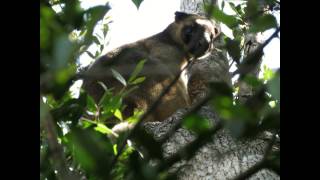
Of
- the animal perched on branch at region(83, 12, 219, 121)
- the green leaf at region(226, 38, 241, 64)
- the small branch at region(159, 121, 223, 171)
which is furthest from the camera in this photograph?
the animal perched on branch at region(83, 12, 219, 121)

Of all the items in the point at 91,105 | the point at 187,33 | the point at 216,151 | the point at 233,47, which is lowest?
the point at 187,33

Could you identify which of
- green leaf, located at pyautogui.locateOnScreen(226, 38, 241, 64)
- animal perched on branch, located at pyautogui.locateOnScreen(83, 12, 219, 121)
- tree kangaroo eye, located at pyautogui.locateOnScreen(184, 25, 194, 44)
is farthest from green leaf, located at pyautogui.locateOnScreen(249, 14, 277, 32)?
tree kangaroo eye, located at pyautogui.locateOnScreen(184, 25, 194, 44)

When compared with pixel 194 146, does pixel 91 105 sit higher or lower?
lower

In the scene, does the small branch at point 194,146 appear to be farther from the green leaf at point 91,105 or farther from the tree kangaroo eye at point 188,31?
the tree kangaroo eye at point 188,31

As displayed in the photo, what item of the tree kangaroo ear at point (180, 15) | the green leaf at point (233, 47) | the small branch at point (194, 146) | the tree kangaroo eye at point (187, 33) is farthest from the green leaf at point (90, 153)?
the tree kangaroo eye at point (187, 33)

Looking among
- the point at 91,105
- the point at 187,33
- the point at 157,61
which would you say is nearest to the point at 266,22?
the point at 91,105

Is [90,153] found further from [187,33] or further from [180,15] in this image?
[187,33]

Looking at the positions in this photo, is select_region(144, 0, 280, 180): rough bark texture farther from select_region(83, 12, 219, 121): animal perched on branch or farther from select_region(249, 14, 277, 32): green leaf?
select_region(249, 14, 277, 32): green leaf

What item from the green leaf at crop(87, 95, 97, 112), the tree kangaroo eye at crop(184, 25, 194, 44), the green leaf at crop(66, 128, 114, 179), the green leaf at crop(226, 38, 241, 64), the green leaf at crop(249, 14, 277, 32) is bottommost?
the tree kangaroo eye at crop(184, 25, 194, 44)

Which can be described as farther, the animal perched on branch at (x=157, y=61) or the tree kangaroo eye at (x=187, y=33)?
the tree kangaroo eye at (x=187, y=33)
